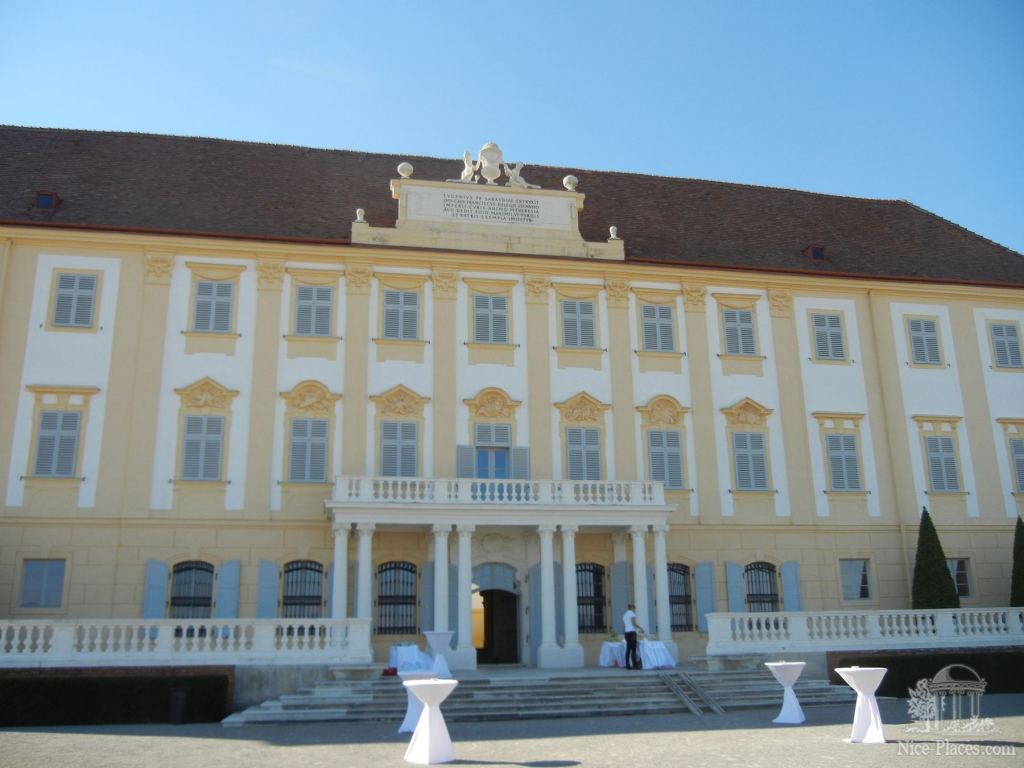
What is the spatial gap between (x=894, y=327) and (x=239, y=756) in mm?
21887

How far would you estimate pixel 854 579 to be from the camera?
84.7ft

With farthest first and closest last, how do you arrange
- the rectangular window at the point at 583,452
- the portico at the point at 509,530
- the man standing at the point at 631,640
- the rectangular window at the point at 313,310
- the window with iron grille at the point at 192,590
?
the rectangular window at the point at 583,452
the rectangular window at the point at 313,310
the window with iron grille at the point at 192,590
the portico at the point at 509,530
the man standing at the point at 631,640

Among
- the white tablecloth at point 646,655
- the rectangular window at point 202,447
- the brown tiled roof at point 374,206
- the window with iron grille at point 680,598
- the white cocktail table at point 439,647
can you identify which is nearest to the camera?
the white cocktail table at point 439,647

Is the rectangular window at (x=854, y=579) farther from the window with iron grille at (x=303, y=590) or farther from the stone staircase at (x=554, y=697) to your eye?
the window with iron grille at (x=303, y=590)

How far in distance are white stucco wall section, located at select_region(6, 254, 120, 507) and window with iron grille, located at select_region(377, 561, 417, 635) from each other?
689 cm

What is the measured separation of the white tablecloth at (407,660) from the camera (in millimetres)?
19391

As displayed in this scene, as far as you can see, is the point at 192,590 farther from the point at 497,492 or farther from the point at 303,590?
the point at 497,492

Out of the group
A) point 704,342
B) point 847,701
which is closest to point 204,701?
point 847,701

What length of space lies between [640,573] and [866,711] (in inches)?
388

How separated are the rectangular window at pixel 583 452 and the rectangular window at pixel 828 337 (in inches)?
276

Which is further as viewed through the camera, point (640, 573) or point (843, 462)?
point (843, 462)

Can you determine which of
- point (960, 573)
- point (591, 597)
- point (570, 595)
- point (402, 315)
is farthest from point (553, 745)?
point (960, 573)

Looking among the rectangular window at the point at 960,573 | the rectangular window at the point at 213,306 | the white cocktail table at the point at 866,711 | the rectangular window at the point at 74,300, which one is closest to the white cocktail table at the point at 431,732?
the white cocktail table at the point at 866,711

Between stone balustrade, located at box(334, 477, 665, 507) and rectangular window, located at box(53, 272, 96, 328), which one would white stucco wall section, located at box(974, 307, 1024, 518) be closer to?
stone balustrade, located at box(334, 477, 665, 507)
